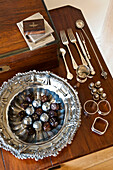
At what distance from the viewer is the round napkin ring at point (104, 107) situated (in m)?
0.91

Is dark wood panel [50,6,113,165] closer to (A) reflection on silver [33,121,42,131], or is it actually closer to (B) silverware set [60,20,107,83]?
(B) silverware set [60,20,107,83]

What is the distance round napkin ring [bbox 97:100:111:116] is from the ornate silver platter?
0.11 meters

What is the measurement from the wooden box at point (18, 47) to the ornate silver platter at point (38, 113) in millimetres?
48

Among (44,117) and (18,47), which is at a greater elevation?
(18,47)

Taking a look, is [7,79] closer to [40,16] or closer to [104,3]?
[40,16]

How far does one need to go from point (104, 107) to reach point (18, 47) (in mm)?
420

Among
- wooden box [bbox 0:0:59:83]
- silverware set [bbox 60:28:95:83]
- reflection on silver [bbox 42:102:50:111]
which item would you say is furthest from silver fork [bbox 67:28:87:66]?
reflection on silver [bbox 42:102:50:111]

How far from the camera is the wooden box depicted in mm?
836

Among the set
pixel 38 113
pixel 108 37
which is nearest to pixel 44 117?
pixel 38 113

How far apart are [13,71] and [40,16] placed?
24cm

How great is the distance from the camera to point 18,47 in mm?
834

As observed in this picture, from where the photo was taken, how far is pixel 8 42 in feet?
2.77

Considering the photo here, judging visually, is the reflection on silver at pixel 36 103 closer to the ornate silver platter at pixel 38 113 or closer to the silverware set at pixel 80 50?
the ornate silver platter at pixel 38 113

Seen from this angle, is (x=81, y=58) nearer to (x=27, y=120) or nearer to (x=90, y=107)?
(x=90, y=107)
